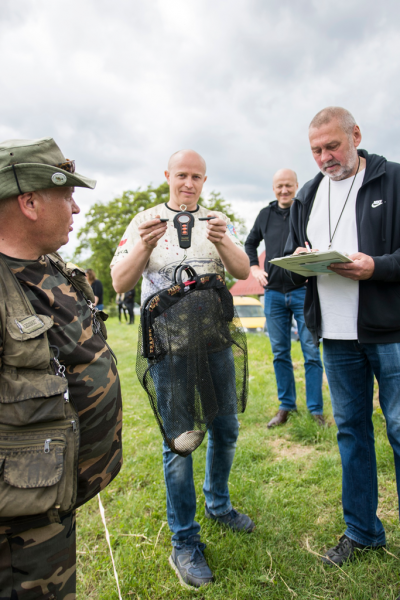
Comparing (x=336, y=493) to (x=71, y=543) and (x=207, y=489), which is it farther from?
(x=71, y=543)

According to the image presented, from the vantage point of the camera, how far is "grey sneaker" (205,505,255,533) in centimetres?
260

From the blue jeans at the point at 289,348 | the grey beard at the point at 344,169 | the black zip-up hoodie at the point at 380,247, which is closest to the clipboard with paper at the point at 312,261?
the black zip-up hoodie at the point at 380,247

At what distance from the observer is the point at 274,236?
454 cm

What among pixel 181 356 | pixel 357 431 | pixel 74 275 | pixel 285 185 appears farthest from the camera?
pixel 285 185

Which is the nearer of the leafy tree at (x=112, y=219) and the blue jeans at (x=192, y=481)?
the blue jeans at (x=192, y=481)

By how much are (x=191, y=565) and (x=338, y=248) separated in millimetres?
2045

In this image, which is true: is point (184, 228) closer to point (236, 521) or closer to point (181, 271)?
point (181, 271)

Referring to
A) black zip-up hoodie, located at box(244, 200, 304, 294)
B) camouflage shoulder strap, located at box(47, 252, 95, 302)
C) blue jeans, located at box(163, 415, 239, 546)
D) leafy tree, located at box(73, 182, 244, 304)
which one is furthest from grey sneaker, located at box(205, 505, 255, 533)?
leafy tree, located at box(73, 182, 244, 304)

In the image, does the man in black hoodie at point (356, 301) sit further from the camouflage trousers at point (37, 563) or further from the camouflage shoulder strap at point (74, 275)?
the camouflage trousers at point (37, 563)

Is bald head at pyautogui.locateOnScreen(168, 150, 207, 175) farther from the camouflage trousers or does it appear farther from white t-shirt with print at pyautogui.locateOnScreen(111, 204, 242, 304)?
the camouflage trousers

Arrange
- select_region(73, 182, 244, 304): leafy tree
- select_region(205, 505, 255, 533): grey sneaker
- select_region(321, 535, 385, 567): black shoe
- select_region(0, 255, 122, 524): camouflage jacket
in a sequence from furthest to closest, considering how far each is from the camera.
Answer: select_region(73, 182, 244, 304): leafy tree, select_region(205, 505, 255, 533): grey sneaker, select_region(321, 535, 385, 567): black shoe, select_region(0, 255, 122, 524): camouflage jacket

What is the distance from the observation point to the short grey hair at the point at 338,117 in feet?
7.65

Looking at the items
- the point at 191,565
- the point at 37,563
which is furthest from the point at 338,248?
the point at 37,563

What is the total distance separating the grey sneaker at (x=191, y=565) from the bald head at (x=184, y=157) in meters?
2.24
